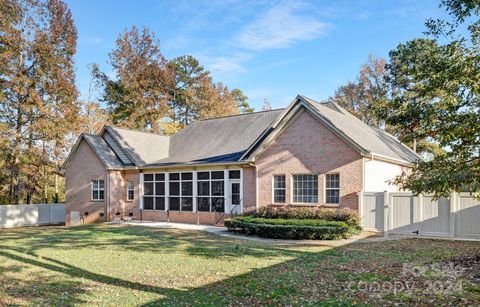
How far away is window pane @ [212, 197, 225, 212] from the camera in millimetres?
21797

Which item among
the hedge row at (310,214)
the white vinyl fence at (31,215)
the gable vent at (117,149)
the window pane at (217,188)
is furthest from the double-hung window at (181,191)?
the white vinyl fence at (31,215)

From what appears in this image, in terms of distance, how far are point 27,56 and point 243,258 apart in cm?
2558

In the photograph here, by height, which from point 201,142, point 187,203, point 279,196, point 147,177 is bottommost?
point 187,203

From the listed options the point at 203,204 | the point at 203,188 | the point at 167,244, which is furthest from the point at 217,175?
the point at 167,244

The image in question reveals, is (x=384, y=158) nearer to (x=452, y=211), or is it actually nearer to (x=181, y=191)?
(x=452, y=211)

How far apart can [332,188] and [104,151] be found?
15770 mm

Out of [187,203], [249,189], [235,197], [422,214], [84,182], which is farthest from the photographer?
[84,182]

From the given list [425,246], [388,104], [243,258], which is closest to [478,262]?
[425,246]

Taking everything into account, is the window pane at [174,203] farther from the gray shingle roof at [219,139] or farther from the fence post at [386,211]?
the fence post at [386,211]

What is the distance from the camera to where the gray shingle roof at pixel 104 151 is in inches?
997

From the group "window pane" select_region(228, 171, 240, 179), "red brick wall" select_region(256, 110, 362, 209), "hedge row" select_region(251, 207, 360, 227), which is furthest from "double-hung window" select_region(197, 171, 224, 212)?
"hedge row" select_region(251, 207, 360, 227)

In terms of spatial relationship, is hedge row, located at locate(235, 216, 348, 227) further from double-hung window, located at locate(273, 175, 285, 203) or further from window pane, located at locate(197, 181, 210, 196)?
window pane, located at locate(197, 181, 210, 196)

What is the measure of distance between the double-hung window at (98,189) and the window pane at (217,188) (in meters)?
8.29

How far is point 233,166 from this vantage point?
70.0 feet
